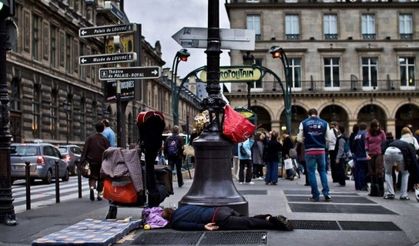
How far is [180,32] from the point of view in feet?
32.8

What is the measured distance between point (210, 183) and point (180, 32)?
2.53m

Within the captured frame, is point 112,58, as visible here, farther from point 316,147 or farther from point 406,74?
point 406,74

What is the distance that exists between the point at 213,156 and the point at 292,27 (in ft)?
178

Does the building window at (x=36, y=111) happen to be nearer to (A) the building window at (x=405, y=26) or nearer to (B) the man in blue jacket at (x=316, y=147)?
(B) the man in blue jacket at (x=316, y=147)

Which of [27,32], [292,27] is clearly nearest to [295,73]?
[292,27]

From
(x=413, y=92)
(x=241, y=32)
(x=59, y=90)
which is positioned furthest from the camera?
(x=413, y=92)

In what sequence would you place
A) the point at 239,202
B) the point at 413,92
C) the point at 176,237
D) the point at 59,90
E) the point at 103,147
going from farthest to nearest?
the point at 413,92 → the point at 59,90 → the point at 103,147 → the point at 239,202 → the point at 176,237

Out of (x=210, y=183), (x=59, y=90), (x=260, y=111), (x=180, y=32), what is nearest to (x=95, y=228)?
(x=210, y=183)

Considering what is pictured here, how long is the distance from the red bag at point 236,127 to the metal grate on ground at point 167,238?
5.58 ft

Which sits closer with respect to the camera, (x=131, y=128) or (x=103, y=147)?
(x=103, y=147)

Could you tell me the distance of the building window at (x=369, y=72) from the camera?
61688mm

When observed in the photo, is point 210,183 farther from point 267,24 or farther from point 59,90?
point 267,24

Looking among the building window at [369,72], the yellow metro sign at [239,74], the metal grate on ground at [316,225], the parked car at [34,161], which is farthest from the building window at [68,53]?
the metal grate on ground at [316,225]

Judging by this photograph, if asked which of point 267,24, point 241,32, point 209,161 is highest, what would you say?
point 267,24
